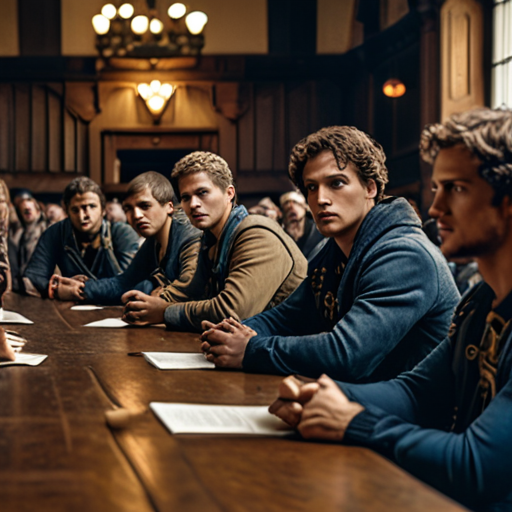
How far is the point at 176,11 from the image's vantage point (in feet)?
33.7

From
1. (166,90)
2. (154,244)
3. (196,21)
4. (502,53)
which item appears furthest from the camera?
(166,90)

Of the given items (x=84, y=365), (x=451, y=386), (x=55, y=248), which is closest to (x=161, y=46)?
(x=55, y=248)

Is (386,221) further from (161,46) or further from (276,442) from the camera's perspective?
(161,46)

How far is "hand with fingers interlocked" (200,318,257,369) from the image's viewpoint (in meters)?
2.29

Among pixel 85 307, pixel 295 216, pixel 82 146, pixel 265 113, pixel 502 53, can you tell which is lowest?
pixel 85 307

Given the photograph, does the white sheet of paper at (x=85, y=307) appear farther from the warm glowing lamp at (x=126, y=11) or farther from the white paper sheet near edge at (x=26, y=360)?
the warm glowing lamp at (x=126, y=11)

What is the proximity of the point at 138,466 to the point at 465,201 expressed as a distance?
768 millimetres

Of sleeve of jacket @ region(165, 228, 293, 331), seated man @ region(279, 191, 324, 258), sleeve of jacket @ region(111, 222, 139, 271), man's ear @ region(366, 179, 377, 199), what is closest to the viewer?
man's ear @ region(366, 179, 377, 199)

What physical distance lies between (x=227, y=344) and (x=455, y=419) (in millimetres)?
861

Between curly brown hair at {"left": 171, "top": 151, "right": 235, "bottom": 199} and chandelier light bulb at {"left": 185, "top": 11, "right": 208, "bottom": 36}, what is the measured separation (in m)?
7.31

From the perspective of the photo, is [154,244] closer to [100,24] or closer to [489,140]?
[489,140]

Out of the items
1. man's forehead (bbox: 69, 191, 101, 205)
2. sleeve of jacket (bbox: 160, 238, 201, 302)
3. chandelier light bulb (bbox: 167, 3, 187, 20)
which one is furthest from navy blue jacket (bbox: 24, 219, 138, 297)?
chandelier light bulb (bbox: 167, 3, 187, 20)

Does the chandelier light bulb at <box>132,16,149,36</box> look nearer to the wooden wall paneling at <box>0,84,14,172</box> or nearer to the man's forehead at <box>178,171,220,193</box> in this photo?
the wooden wall paneling at <box>0,84,14,172</box>

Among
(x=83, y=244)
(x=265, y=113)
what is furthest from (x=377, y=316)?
(x=265, y=113)
